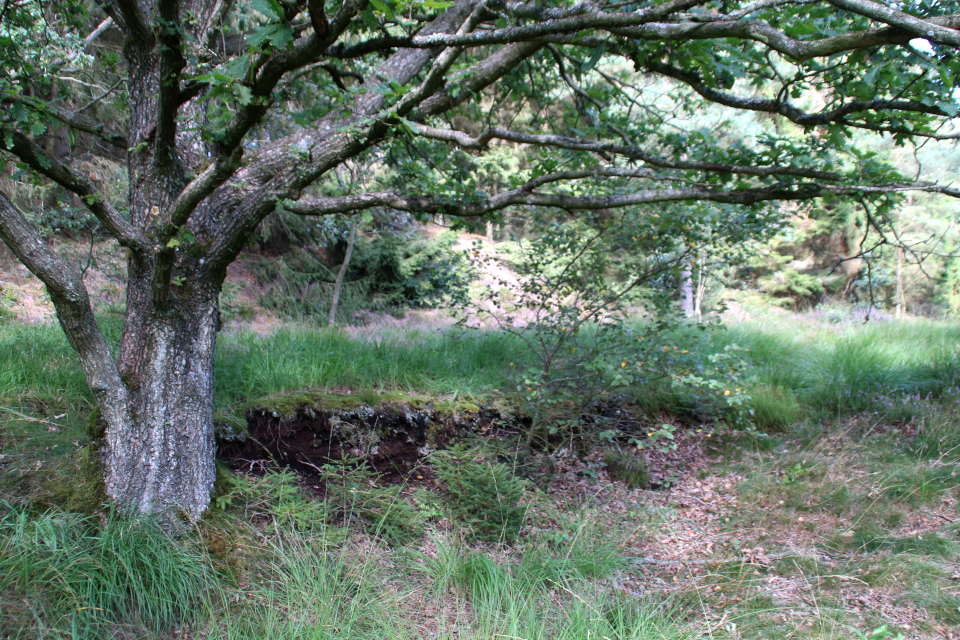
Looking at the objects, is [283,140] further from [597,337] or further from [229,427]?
[597,337]

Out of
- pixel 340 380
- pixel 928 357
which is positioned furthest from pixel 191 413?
pixel 928 357

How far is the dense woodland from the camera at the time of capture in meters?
2.49

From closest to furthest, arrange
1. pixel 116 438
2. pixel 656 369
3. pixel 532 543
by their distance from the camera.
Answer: pixel 116 438 → pixel 532 543 → pixel 656 369

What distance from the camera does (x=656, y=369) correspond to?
459 centimetres

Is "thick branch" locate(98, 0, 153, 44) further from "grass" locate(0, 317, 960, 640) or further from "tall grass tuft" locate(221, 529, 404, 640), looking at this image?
"tall grass tuft" locate(221, 529, 404, 640)

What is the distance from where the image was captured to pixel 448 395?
15.8 feet

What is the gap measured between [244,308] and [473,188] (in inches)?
233

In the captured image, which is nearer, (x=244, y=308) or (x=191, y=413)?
(x=191, y=413)

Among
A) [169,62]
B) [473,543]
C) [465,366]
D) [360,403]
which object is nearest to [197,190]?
[169,62]

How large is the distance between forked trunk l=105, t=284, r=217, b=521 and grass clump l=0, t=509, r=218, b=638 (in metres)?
0.22

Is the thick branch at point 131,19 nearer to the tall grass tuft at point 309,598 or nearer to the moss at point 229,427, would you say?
the moss at point 229,427

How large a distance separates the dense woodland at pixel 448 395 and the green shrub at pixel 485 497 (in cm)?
3

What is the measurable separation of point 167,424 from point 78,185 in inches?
54.2

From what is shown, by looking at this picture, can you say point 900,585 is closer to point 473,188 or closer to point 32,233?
point 473,188
